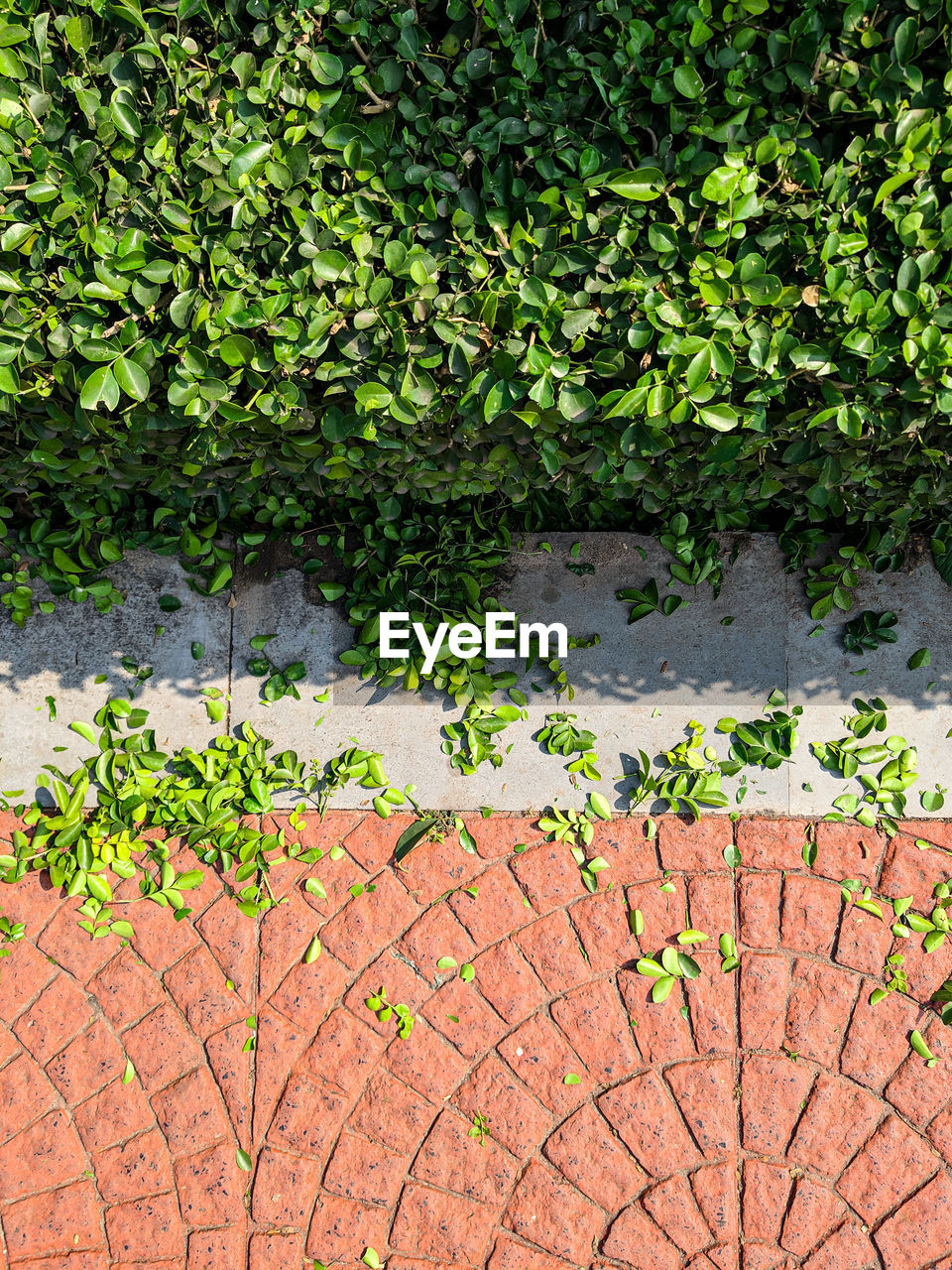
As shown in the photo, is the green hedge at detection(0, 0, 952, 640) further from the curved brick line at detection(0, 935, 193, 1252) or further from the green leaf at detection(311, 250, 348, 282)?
the curved brick line at detection(0, 935, 193, 1252)

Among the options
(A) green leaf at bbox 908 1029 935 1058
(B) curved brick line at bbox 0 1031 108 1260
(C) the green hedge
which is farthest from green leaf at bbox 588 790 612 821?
(B) curved brick line at bbox 0 1031 108 1260

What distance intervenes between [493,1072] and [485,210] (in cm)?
→ 295

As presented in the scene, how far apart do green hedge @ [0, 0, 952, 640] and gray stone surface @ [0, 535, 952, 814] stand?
1094 mm

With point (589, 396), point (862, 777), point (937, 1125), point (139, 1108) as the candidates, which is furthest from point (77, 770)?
point (937, 1125)

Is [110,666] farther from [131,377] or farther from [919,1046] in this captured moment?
[919,1046]

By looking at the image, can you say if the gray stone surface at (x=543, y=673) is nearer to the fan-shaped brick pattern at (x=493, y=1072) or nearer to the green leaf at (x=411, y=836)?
the green leaf at (x=411, y=836)

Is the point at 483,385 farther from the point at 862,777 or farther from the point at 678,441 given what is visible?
the point at 862,777

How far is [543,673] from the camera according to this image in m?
3.60

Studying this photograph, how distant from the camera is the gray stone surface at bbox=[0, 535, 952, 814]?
3516mm

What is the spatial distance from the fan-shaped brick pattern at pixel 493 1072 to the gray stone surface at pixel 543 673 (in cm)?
29

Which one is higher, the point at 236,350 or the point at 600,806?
the point at 236,350

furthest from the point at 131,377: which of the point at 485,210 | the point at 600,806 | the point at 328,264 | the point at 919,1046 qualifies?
the point at 919,1046

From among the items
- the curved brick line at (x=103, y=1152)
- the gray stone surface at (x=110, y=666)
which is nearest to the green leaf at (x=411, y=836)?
the gray stone surface at (x=110, y=666)

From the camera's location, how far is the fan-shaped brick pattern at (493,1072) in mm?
3066
